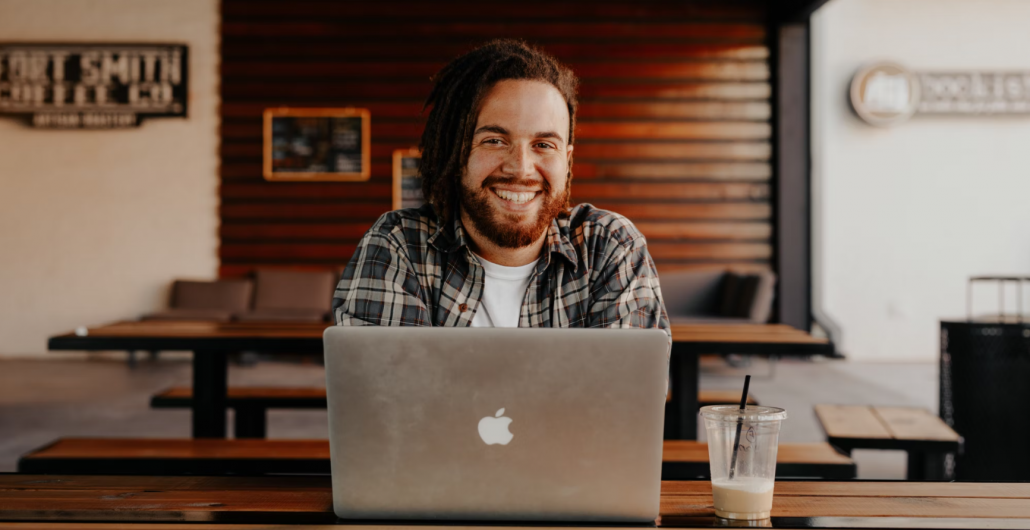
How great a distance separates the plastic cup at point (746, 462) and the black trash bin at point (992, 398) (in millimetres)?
2447

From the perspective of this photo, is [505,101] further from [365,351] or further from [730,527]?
[730,527]

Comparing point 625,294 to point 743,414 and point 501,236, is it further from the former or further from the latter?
point 743,414

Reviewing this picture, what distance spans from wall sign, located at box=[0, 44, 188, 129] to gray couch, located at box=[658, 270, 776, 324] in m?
4.51

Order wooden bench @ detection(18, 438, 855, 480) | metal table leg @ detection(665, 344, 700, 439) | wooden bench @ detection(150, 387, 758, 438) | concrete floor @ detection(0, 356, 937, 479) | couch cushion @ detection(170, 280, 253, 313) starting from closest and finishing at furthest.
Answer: wooden bench @ detection(18, 438, 855, 480), metal table leg @ detection(665, 344, 700, 439), wooden bench @ detection(150, 387, 758, 438), concrete floor @ detection(0, 356, 937, 479), couch cushion @ detection(170, 280, 253, 313)

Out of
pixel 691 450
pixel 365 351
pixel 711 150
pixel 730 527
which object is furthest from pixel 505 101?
pixel 711 150

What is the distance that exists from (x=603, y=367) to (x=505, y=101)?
30.1 inches

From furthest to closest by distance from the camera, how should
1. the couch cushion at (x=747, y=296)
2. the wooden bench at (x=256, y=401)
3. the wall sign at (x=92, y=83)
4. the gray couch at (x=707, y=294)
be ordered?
the wall sign at (x=92, y=83) < the gray couch at (x=707, y=294) < the couch cushion at (x=747, y=296) < the wooden bench at (x=256, y=401)

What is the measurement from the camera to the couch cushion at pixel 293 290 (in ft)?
22.2

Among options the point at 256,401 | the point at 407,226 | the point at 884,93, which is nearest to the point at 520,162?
the point at 407,226

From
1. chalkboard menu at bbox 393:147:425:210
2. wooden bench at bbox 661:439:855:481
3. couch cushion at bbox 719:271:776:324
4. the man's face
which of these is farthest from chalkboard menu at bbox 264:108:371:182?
the man's face

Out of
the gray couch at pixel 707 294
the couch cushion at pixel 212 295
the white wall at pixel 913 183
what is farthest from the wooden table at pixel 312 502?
the white wall at pixel 913 183

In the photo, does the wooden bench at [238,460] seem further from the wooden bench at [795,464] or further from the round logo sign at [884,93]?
the round logo sign at [884,93]

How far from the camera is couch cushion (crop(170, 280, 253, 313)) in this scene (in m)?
6.76

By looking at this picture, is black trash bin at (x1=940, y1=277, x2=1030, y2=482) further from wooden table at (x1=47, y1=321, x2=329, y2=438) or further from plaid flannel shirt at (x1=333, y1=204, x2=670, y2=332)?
wooden table at (x1=47, y1=321, x2=329, y2=438)
